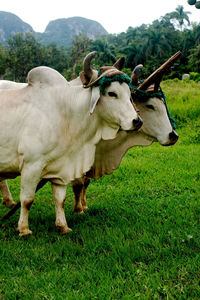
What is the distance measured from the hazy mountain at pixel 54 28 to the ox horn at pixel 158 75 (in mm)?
153787

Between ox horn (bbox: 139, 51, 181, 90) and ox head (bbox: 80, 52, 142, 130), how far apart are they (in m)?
0.47

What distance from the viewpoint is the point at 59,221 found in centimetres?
314

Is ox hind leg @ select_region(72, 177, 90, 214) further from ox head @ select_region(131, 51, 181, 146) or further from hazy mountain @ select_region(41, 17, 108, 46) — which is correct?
hazy mountain @ select_region(41, 17, 108, 46)

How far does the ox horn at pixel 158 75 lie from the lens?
2.99 metres

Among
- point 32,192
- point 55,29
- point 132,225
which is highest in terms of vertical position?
point 32,192

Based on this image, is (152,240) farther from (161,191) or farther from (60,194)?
(161,191)

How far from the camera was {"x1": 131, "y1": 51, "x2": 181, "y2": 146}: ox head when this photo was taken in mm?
3184

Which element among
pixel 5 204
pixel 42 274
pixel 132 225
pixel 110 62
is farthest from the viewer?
pixel 110 62

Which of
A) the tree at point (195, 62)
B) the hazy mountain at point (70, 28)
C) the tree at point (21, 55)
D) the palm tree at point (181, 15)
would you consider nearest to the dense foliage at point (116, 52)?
the tree at point (21, 55)

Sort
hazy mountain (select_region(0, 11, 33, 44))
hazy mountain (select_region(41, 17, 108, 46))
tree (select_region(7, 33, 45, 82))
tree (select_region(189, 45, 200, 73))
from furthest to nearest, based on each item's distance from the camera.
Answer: hazy mountain (select_region(41, 17, 108, 46)), hazy mountain (select_region(0, 11, 33, 44)), tree (select_region(7, 33, 45, 82)), tree (select_region(189, 45, 200, 73))

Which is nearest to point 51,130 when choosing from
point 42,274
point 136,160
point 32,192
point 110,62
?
point 32,192

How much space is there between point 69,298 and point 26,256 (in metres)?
0.77

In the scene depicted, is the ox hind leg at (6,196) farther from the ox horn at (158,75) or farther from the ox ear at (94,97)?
the ox horn at (158,75)

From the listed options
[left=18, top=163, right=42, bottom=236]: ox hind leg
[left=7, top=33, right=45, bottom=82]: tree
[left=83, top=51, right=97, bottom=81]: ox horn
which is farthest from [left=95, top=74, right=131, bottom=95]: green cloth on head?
[left=7, top=33, right=45, bottom=82]: tree
